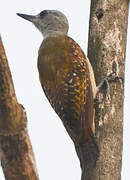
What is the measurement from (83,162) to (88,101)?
0.85 m

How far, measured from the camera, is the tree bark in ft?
11.0

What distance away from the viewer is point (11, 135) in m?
3.39

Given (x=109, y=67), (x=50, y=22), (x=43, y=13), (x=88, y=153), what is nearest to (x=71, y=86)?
(x=109, y=67)

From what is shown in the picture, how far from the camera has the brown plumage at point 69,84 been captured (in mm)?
5781

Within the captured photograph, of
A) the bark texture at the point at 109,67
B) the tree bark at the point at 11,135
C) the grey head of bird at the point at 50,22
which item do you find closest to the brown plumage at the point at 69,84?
the bark texture at the point at 109,67

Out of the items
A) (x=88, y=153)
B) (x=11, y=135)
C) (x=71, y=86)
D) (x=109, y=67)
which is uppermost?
(x=109, y=67)

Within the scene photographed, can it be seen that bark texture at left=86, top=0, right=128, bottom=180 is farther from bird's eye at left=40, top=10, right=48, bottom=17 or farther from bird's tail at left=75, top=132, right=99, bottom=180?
bird's eye at left=40, top=10, right=48, bottom=17

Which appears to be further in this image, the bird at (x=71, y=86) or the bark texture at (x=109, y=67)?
the bird at (x=71, y=86)

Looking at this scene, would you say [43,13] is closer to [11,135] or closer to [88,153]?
[88,153]

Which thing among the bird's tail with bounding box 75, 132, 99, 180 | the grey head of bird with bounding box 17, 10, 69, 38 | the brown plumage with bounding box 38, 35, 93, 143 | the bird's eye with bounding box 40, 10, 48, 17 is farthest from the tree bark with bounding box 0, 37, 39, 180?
the bird's eye with bounding box 40, 10, 48, 17

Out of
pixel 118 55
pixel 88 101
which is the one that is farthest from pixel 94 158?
pixel 118 55

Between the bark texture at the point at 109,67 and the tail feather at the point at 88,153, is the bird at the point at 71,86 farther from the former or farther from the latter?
the bark texture at the point at 109,67

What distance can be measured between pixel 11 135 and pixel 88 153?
7.25 feet

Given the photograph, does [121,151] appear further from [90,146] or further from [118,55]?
[118,55]
